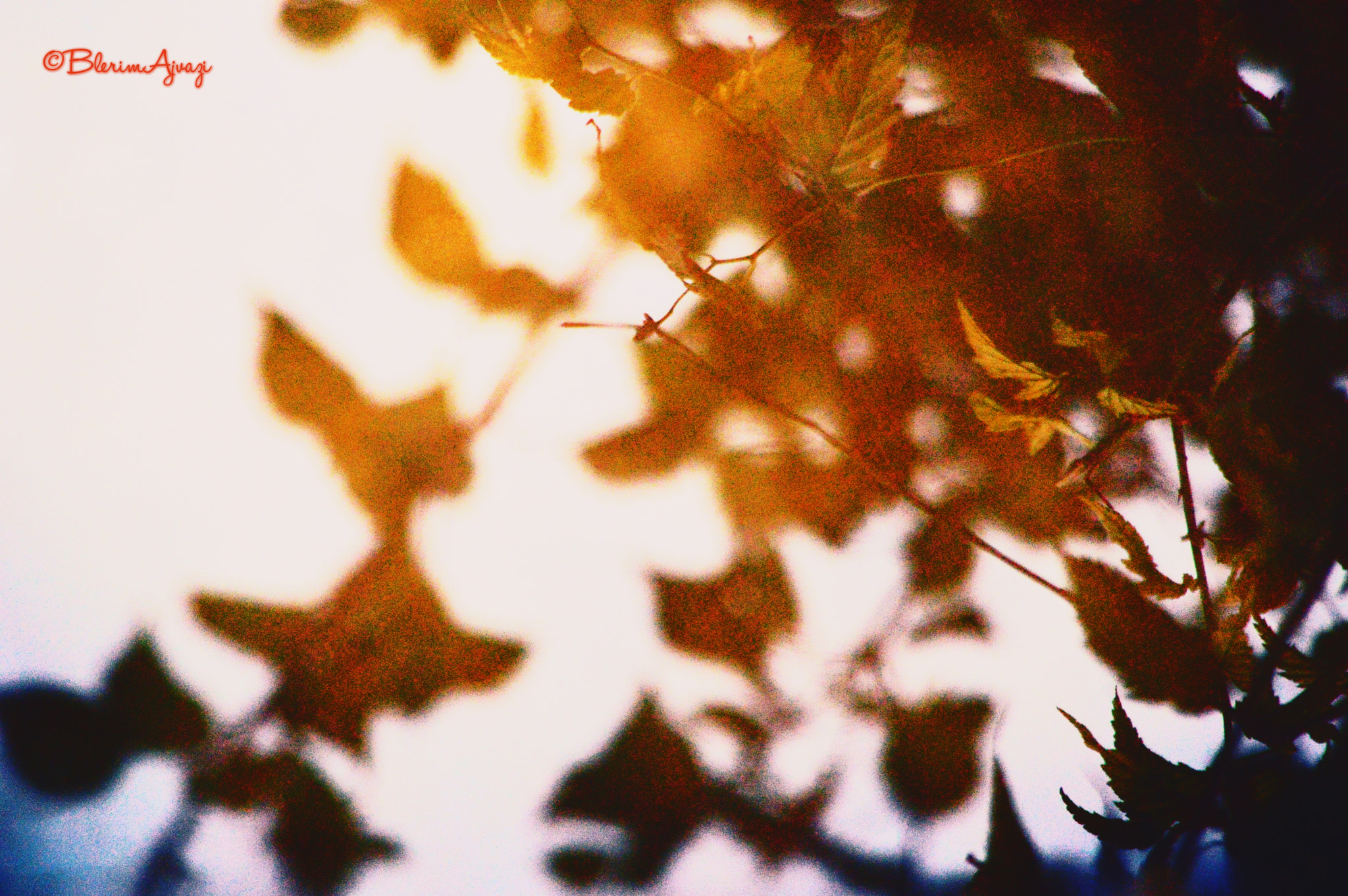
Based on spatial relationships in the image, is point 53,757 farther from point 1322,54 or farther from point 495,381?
point 1322,54

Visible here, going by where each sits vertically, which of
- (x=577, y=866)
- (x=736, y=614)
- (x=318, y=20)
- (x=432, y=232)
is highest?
(x=318, y=20)

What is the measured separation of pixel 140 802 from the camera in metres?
0.44

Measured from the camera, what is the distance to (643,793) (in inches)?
18.1

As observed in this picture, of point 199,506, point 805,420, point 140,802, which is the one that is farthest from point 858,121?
point 140,802

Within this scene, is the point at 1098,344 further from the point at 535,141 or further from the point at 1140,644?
the point at 535,141

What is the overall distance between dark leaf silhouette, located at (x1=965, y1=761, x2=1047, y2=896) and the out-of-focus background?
0.23ft

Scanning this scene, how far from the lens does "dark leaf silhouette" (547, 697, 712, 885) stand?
45 centimetres

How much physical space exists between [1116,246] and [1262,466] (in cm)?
18

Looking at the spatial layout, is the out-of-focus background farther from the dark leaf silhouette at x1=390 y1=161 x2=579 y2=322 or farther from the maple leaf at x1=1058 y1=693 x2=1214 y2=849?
the maple leaf at x1=1058 y1=693 x2=1214 y2=849

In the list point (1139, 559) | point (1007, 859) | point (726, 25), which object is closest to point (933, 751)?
point (1007, 859)

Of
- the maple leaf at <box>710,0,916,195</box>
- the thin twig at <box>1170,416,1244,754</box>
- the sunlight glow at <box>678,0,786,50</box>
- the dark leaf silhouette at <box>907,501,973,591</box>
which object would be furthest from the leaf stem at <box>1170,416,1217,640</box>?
the sunlight glow at <box>678,0,786,50</box>

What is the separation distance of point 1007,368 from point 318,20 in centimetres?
44

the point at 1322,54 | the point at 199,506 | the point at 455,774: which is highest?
the point at 1322,54

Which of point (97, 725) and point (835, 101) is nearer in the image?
point (835, 101)
